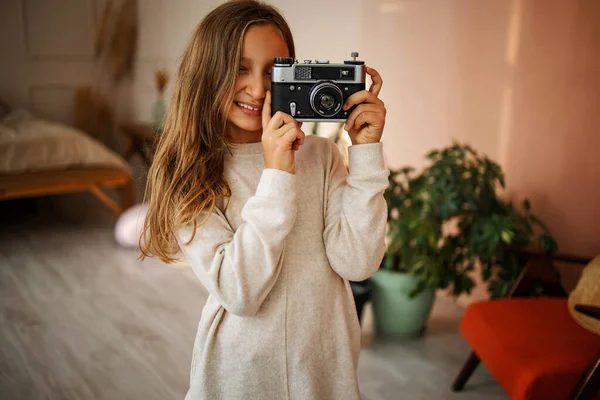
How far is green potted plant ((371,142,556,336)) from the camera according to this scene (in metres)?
2.05

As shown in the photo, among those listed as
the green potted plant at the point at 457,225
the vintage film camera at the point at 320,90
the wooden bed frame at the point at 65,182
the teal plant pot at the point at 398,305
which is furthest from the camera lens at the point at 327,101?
the wooden bed frame at the point at 65,182

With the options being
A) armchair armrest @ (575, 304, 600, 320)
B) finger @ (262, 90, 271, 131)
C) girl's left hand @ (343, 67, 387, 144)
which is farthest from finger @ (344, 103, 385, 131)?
armchair armrest @ (575, 304, 600, 320)

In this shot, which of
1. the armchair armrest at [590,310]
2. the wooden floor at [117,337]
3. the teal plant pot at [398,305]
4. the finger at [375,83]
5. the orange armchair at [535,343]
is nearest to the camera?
the finger at [375,83]

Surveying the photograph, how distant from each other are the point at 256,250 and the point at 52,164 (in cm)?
310

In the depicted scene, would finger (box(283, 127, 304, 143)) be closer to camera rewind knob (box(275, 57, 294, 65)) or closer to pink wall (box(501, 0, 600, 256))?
camera rewind knob (box(275, 57, 294, 65))

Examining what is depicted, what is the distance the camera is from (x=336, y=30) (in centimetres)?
272

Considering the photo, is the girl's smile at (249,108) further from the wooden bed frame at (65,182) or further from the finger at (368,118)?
the wooden bed frame at (65,182)

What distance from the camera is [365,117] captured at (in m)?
0.95

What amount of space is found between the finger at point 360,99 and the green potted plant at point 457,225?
1.15 metres

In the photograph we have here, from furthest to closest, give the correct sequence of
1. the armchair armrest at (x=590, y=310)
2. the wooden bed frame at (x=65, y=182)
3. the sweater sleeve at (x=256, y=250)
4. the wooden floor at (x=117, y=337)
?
the wooden bed frame at (x=65, y=182) < the wooden floor at (x=117, y=337) < the armchair armrest at (x=590, y=310) < the sweater sleeve at (x=256, y=250)

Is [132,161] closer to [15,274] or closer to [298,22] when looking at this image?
[15,274]

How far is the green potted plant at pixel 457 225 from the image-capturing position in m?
2.05

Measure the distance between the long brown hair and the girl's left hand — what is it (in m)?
0.16

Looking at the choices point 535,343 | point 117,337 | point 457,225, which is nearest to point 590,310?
point 535,343
